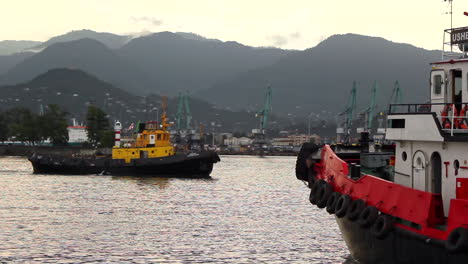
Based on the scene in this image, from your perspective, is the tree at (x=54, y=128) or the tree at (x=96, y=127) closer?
the tree at (x=96, y=127)

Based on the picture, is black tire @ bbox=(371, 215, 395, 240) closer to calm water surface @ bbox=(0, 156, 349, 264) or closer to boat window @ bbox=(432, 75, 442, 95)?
boat window @ bbox=(432, 75, 442, 95)

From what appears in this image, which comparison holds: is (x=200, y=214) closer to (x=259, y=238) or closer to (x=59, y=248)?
(x=259, y=238)

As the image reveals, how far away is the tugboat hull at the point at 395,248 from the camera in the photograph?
17141 millimetres

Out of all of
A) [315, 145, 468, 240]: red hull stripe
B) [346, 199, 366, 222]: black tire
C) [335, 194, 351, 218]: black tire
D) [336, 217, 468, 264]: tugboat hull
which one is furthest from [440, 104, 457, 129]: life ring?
[335, 194, 351, 218]: black tire

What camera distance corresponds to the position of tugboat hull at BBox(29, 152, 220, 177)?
239 feet

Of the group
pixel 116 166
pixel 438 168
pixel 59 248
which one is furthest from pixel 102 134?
pixel 438 168

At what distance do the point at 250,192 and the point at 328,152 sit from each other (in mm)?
34377

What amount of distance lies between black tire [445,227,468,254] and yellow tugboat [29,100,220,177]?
2252 inches

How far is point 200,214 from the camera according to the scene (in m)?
41.3

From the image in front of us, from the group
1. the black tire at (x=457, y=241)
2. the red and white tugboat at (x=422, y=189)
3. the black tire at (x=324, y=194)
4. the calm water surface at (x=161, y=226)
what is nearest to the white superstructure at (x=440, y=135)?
the red and white tugboat at (x=422, y=189)

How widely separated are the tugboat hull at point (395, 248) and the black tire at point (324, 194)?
1.07 m

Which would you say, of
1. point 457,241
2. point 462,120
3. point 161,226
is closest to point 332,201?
point 462,120

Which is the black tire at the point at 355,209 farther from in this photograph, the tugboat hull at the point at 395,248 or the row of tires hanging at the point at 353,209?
the tugboat hull at the point at 395,248

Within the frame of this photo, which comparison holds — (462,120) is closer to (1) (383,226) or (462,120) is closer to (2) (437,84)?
(2) (437,84)
